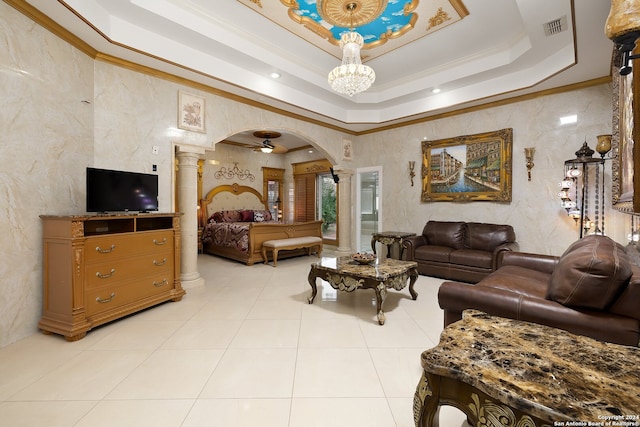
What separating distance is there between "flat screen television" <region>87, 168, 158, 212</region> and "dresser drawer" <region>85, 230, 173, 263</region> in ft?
1.17

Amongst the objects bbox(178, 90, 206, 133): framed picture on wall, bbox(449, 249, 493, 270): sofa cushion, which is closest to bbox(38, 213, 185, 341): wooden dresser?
bbox(178, 90, 206, 133): framed picture on wall

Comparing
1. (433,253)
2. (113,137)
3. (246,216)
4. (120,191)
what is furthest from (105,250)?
(246,216)

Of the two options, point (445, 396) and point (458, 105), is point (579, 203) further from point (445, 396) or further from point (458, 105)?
point (445, 396)

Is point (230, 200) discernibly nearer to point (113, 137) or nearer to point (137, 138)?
point (137, 138)

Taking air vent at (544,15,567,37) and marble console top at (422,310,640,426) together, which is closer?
marble console top at (422,310,640,426)

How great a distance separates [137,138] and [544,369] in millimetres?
4285

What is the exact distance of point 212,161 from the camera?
765 cm

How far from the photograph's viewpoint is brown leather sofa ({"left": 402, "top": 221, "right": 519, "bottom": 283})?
13.5 ft

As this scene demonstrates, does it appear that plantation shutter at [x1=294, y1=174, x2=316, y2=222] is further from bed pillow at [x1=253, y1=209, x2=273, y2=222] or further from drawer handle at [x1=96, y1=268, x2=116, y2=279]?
drawer handle at [x1=96, y1=268, x2=116, y2=279]

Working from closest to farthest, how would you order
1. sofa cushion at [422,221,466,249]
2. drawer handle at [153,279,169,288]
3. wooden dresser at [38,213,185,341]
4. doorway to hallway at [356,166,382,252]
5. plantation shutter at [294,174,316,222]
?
wooden dresser at [38,213,185,341] → drawer handle at [153,279,169,288] → sofa cushion at [422,221,466,249] → doorway to hallway at [356,166,382,252] → plantation shutter at [294,174,316,222]

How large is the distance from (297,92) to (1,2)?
344 centimetres

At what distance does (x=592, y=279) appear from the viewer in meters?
1.62

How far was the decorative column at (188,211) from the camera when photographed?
392cm

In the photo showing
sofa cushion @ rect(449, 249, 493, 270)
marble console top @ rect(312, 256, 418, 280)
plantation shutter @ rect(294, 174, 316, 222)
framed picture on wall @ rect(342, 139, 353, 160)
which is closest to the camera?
marble console top @ rect(312, 256, 418, 280)
